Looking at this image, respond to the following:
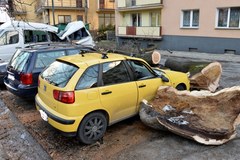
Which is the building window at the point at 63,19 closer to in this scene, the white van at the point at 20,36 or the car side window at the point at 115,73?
the white van at the point at 20,36

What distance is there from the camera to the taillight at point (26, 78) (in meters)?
5.80

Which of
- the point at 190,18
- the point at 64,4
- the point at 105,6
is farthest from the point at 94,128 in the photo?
the point at 105,6

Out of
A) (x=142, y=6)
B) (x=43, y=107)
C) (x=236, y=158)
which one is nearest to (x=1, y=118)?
(x=43, y=107)

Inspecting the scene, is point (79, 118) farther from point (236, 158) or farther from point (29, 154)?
point (236, 158)

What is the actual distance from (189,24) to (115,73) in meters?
14.4

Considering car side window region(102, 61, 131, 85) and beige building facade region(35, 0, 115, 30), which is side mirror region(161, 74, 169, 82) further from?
beige building facade region(35, 0, 115, 30)

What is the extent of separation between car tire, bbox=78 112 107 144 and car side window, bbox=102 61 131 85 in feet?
2.07

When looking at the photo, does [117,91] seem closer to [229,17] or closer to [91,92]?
[91,92]

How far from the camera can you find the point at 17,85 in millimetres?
5949

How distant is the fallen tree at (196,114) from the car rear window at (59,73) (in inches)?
63.0

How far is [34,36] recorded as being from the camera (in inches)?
435

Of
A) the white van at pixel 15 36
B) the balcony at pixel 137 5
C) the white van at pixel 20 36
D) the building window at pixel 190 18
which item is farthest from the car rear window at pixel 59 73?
the balcony at pixel 137 5

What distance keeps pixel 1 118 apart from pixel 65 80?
249cm

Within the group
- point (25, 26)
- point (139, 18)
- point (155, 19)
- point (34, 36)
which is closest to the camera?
point (25, 26)
